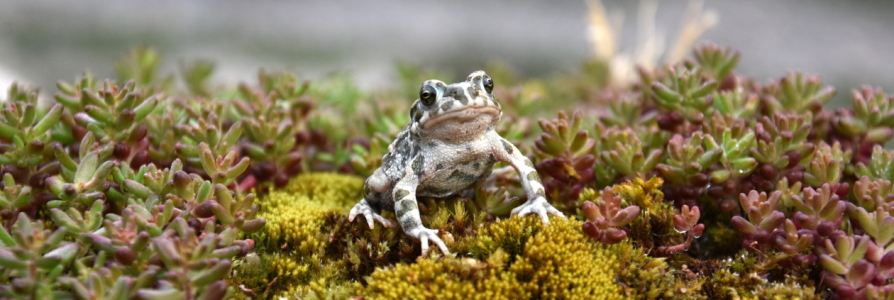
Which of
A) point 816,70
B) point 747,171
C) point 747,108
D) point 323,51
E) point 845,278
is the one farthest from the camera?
point 323,51

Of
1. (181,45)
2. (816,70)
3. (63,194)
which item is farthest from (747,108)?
(181,45)

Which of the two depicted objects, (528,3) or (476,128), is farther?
(528,3)

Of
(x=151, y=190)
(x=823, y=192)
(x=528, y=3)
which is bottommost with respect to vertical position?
(x=823, y=192)

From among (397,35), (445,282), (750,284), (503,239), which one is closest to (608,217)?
(503,239)

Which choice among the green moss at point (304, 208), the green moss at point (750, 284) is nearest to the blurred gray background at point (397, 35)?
the green moss at point (304, 208)

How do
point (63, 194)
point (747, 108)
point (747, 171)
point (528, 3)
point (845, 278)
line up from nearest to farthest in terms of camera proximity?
point (845, 278) < point (63, 194) < point (747, 171) < point (747, 108) < point (528, 3)

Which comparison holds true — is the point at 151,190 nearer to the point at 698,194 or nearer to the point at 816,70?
the point at 698,194
